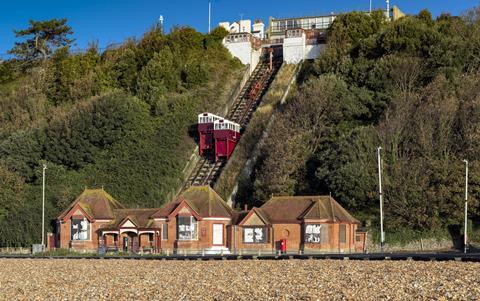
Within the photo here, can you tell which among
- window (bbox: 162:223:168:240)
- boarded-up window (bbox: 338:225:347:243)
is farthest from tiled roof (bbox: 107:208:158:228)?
boarded-up window (bbox: 338:225:347:243)

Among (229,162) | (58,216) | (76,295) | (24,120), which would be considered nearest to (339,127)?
(229,162)

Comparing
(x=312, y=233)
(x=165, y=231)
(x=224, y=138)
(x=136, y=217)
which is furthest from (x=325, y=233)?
(x=224, y=138)

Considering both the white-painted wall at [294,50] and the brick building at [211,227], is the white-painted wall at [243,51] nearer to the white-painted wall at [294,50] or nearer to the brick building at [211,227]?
the white-painted wall at [294,50]

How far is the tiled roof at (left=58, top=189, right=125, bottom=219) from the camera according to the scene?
5609cm

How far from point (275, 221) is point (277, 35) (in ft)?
169

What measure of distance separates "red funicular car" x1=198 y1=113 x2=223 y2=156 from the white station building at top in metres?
17.3

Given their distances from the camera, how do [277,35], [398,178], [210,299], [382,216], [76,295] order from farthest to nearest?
[277,35]
[398,178]
[382,216]
[76,295]
[210,299]

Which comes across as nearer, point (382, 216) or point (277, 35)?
point (382, 216)

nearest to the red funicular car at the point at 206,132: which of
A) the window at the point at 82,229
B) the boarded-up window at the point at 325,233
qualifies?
the window at the point at 82,229

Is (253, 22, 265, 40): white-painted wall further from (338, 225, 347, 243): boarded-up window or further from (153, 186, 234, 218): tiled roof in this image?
(338, 225, 347, 243): boarded-up window

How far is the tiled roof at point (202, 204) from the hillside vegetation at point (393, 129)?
518 cm

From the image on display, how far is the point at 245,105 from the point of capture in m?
78.4

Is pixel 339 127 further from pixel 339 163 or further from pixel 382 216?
pixel 382 216

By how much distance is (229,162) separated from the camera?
66.4m
